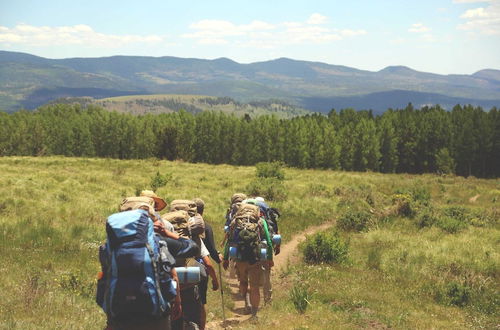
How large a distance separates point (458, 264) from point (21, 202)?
17.5 m

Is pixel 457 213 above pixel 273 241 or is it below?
below

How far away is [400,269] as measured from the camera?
14164mm

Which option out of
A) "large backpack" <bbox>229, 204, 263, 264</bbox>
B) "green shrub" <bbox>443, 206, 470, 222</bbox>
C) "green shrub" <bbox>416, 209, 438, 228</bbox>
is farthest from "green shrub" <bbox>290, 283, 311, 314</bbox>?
"green shrub" <bbox>443, 206, 470, 222</bbox>

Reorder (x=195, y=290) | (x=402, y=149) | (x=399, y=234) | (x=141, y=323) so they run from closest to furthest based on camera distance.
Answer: (x=141, y=323) < (x=195, y=290) < (x=399, y=234) < (x=402, y=149)

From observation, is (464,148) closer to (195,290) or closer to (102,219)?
(102,219)

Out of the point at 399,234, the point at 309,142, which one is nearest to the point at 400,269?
the point at 399,234

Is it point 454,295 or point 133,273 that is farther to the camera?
point 454,295

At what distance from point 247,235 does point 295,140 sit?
80.8 m

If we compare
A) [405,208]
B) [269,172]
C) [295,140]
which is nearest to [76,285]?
[405,208]

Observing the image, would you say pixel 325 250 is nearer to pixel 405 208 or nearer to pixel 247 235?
pixel 247 235

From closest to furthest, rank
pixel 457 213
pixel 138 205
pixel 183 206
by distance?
pixel 138 205 < pixel 183 206 < pixel 457 213

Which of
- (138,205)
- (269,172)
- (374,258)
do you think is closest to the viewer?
(138,205)

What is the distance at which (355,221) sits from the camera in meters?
21.9

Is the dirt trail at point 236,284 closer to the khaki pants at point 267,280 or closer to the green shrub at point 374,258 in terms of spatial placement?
the khaki pants at point 267,280
